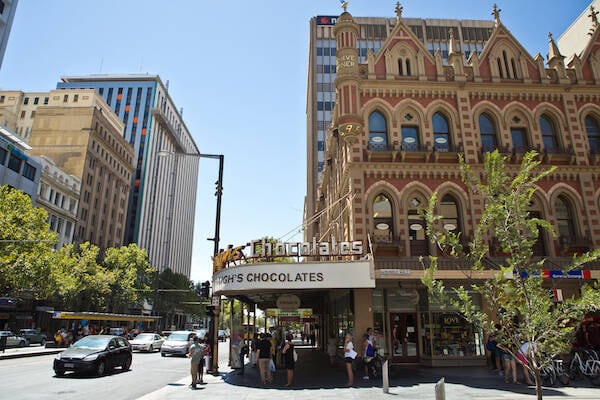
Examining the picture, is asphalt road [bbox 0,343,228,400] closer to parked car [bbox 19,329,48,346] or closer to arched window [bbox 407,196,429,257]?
arched window [bbox 407,196,429,257]

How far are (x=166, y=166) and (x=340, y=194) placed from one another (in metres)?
108

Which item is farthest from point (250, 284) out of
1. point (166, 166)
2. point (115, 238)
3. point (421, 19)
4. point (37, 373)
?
point (166, 166)

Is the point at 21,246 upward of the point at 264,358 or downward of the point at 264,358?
upward

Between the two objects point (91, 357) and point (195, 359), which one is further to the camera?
point (91, 357)

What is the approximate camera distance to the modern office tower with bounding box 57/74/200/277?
347ft

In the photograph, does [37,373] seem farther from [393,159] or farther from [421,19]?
[421,19]

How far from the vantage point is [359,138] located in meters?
22.5

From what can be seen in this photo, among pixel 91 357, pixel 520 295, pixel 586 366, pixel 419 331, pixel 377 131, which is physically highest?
pixel 377 131

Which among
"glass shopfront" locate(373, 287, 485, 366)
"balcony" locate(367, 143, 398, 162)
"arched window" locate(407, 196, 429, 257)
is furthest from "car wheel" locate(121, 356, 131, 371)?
"balcony" locate(367, 143, 398, 162)

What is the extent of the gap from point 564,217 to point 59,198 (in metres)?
65.0

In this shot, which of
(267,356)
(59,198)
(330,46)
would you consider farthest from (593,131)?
(59,198)

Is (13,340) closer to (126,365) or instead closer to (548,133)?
(126,365)

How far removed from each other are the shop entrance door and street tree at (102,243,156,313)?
42.2 metres

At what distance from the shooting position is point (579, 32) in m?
30.2
